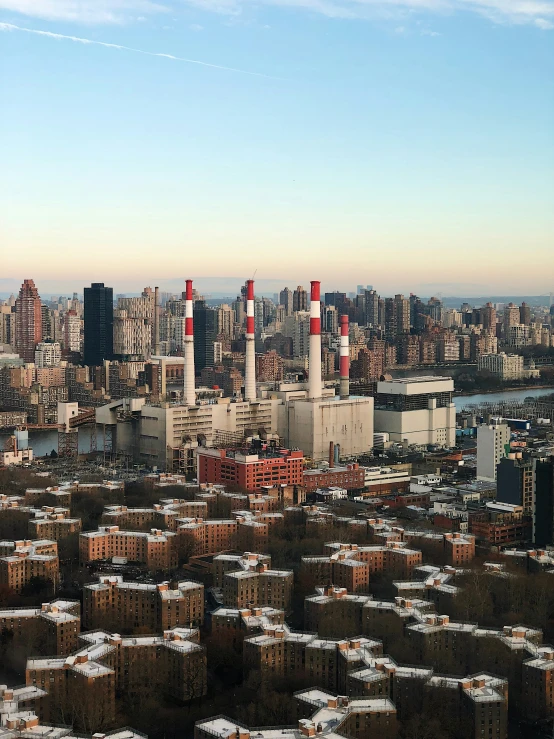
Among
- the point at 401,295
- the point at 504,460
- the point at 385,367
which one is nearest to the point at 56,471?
the point at 504,460

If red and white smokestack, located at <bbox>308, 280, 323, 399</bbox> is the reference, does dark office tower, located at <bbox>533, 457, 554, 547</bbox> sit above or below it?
below

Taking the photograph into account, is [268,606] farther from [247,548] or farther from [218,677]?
[247,548]

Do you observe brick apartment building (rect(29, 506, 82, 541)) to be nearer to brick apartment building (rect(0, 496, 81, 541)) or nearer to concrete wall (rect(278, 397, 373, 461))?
brick apartment building (rect(0, 496, 81, 541))

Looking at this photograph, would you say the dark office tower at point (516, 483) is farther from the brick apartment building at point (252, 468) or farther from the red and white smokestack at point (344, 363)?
the red and white smokestack at point (344, 363)

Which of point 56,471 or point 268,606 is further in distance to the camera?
point 56,471

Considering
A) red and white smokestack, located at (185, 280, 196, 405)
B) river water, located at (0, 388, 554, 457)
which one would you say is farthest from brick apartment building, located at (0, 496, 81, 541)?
river water, located at (0, 388, 554, 457)
